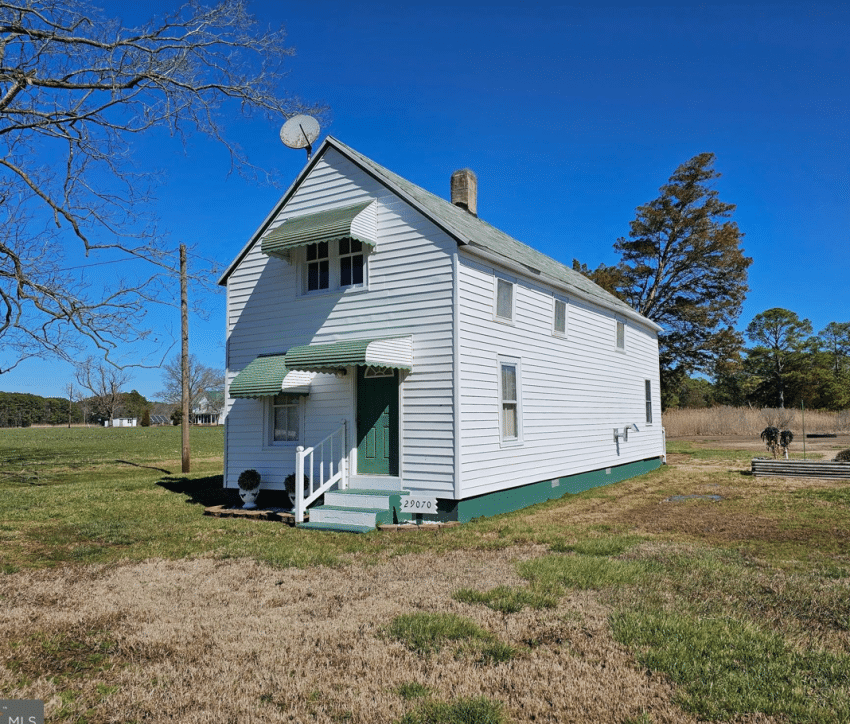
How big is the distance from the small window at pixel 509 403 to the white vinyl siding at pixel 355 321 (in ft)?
6.01

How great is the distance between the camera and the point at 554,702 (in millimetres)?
3863

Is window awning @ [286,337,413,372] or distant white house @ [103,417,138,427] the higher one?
window awning @ [286,337,413,372]

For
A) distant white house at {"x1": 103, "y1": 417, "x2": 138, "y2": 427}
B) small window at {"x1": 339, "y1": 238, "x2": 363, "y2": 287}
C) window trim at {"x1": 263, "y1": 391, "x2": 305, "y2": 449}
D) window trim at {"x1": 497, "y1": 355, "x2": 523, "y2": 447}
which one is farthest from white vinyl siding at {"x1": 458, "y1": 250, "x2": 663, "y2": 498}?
distant white house at {"x1": 103, "y1": 417, "x2": 138, "y2": 427}

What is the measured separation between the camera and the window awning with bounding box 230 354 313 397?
39.5 ft

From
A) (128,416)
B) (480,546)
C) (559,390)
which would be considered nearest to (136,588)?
(480,546)

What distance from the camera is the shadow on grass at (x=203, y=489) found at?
1409cm

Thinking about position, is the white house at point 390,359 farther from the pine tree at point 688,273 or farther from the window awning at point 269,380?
the pine tree at point 688,273

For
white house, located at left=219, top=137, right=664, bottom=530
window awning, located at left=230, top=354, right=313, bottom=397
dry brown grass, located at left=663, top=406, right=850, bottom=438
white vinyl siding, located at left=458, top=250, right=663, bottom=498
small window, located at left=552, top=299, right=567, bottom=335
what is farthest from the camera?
dry brown grass, located at left=663, top=406, right=850, bottom=438

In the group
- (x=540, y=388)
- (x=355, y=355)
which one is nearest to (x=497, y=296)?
(x=540, y=388)

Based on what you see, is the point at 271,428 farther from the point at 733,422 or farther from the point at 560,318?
the point at 733,422

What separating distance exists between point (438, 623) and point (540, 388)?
9.12 m

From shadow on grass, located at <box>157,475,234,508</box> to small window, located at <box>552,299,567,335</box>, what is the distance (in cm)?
839

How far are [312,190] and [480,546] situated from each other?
8.51 meters

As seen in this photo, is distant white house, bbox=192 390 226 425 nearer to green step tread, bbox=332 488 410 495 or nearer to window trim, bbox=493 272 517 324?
green step tread, bbox=332 488 410 495
